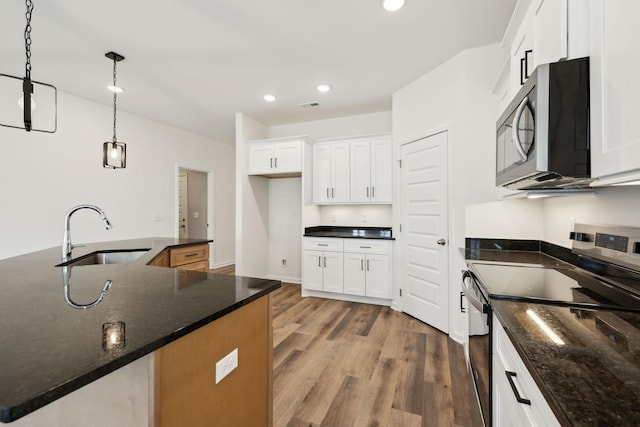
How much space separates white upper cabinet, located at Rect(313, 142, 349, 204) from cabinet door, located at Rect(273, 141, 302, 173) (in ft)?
0.95

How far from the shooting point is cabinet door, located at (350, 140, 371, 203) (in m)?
3.91

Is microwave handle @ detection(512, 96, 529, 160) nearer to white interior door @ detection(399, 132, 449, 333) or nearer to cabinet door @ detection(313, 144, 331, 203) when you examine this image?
white interior door @ detection(399, 132, 449, 333)

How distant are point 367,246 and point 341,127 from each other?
200cm

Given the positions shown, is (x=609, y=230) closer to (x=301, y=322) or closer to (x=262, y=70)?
(x=301, y=322)

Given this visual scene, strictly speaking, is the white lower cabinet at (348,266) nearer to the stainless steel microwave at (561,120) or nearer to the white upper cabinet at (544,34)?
the white upper cabinet at (544,34)

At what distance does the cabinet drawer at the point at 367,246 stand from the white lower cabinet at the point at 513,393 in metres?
2.41

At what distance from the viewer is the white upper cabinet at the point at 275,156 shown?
412cm

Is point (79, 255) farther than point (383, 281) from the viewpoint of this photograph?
No

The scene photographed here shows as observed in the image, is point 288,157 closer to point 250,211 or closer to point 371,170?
point 250,211

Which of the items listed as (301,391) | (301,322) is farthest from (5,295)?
(301,322)

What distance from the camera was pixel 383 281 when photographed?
11.8 feet

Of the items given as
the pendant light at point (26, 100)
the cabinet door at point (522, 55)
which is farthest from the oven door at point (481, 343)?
the pendant light at point (26, 100)

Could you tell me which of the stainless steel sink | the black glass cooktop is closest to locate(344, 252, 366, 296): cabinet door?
the black glass cooktop

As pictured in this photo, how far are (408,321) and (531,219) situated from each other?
1.60 metres
